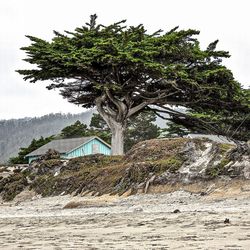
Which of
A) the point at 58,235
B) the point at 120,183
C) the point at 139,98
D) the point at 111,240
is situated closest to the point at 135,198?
the point at 120,183

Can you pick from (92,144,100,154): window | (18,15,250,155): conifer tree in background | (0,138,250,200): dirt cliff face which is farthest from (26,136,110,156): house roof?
(0,138,250,200): dirt cliff face

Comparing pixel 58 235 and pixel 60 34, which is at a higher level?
pixel 60 34

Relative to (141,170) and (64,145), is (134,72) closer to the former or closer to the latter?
(141,170)

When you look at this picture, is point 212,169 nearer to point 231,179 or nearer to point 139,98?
point 231,179

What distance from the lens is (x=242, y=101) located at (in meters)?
26.9

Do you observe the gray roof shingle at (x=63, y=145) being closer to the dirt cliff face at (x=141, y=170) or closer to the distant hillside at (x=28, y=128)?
the dirt cliff face at (x=141, y=170)

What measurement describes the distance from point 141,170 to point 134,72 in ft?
35.0

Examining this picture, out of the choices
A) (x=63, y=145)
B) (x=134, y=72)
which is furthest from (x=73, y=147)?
(x=134, y=72)

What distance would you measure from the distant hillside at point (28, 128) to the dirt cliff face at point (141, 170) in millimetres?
92513

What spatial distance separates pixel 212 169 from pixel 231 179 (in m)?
0.83

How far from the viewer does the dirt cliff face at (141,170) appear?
47.1 feet

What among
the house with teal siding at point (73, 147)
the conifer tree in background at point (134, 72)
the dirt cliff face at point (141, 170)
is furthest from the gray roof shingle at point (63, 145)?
the dirt cliff face at point (141, 170)

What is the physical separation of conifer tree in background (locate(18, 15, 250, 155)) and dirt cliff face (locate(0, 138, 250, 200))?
5688 mm

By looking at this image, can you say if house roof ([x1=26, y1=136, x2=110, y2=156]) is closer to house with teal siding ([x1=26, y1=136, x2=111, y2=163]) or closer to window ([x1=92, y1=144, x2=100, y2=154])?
house with teal siding ([x1=26, y1=136, x2=111, y2=163])
